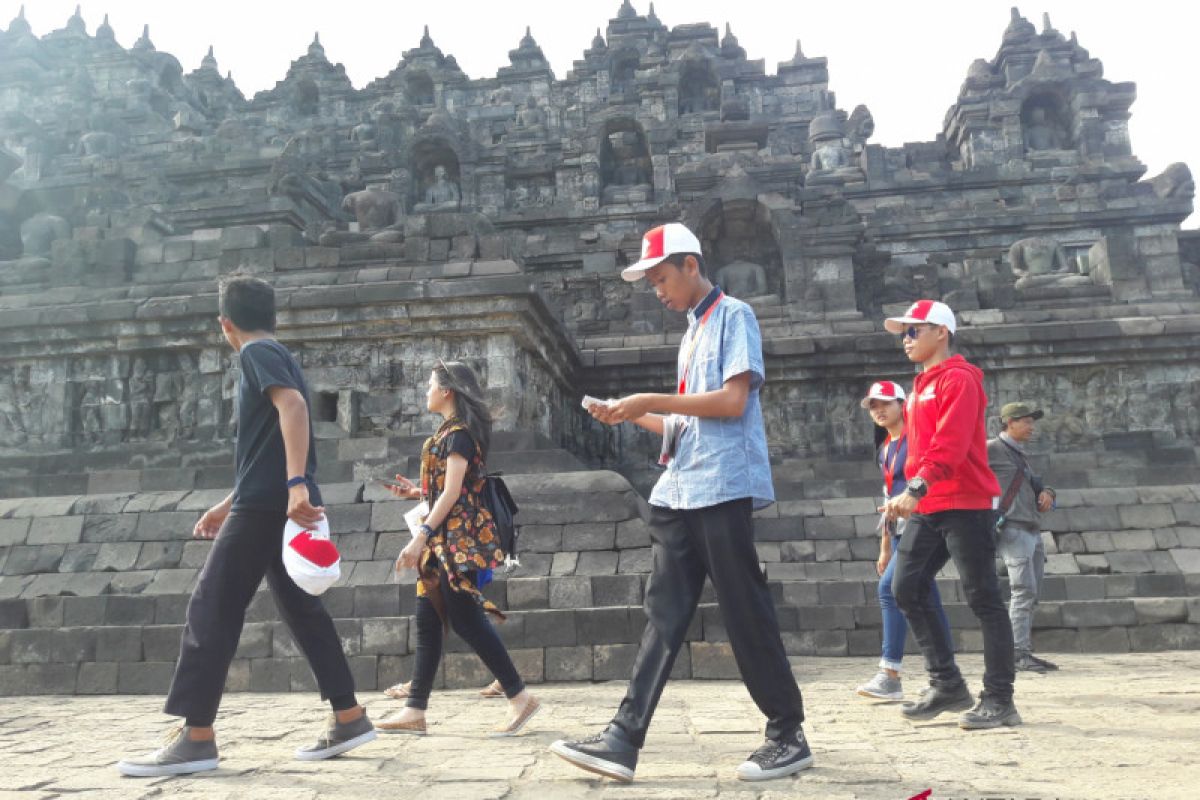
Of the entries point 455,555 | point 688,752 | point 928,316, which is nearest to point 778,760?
point 688,752

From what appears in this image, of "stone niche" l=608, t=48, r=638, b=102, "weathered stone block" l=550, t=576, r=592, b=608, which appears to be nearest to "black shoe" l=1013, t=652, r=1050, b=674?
"weathered stone block" l=550, t=576, r=592, b=608

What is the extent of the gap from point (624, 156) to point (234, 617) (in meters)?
20.1

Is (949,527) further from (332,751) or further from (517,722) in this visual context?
(332,751)

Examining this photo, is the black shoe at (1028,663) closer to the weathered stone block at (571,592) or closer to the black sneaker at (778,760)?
the weathered stone block at (571,592)

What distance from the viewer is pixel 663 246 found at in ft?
12.2

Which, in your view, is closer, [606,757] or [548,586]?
[606,757]

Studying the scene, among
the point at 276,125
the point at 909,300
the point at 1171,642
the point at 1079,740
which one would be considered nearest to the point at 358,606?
the point at 1079,740

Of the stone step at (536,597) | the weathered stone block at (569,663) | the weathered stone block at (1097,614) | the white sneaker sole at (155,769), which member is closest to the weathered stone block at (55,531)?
the stone step at (536,597)

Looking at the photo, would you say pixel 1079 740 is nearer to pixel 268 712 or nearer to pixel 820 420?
pixel 268 712

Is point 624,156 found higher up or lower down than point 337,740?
higher up

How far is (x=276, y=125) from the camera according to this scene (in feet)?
115

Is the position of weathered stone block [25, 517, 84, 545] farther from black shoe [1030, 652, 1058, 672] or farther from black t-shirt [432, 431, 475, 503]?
black shoe [1030, 652, 1058, 672]

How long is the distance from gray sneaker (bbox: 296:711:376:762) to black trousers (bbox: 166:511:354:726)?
12 cm

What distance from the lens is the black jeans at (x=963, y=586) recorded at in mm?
4191
